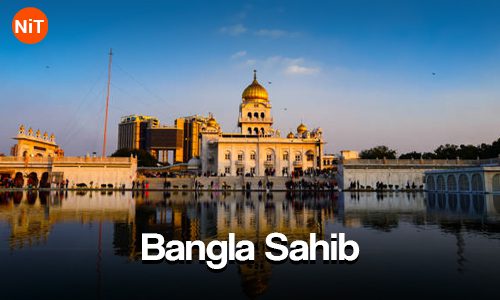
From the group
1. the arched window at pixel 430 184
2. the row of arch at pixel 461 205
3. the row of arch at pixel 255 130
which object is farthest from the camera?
the row of arch at pixel 255 130

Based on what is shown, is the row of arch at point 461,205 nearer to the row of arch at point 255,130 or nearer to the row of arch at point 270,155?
the row of arch at point 270,155

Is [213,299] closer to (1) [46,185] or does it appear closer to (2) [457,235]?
(2) [457,235]

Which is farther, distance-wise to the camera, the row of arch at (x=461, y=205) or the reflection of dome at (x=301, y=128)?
the reflection of dome at (x=301, y=128)

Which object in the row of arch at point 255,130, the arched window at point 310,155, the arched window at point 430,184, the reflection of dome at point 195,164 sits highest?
the row of arch at point 255,130

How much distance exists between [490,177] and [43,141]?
65533mm

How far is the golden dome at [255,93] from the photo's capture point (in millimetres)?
74875

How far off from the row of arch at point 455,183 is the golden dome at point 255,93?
119 ft

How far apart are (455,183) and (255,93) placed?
41851mm

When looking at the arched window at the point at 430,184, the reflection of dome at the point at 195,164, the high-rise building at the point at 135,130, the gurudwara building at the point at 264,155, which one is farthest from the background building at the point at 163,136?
the arched window at the point at 430,184

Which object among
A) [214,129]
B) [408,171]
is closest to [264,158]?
[214,129]

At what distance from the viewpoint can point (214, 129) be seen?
7125cm

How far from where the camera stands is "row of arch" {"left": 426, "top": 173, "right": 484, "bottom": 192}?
38.7 m

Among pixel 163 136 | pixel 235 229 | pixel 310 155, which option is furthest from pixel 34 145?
pixel 163 136

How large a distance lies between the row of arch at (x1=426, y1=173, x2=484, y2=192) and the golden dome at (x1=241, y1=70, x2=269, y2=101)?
36.2 meters
